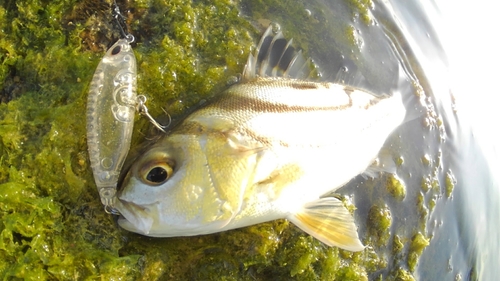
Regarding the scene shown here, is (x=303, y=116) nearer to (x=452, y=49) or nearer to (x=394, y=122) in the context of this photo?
(x=394, y=122)

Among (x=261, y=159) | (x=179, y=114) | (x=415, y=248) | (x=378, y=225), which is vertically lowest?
(x=415, y=248)

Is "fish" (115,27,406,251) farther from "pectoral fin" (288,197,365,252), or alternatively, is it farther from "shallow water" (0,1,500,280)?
"shallow water" (0,1,500,280)

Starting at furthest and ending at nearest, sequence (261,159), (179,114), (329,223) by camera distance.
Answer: (179,114) < (329,223) < (261,159)

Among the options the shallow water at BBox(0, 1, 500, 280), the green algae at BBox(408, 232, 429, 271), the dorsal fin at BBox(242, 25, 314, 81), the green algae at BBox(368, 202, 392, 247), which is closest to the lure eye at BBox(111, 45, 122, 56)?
the shallow water at BBox(0, 1, 500, 280)

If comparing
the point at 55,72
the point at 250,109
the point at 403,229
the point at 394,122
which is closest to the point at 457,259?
the point at 403,229

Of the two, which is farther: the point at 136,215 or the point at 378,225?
the point at 378,225

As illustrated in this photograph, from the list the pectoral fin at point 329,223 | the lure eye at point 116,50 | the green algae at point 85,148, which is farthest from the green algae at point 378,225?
the lure eye at point 116,50

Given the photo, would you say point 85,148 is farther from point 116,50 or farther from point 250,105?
point 250,105

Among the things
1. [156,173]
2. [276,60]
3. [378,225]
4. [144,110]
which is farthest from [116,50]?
[378,225]

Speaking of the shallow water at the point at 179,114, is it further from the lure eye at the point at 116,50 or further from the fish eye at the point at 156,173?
the fish eye at the point at 156,173
